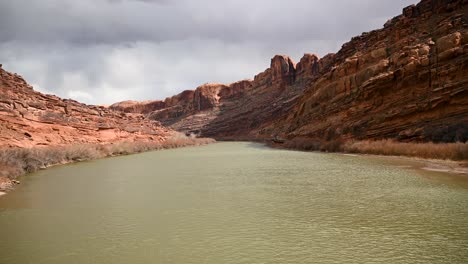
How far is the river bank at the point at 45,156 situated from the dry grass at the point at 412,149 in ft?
58.4

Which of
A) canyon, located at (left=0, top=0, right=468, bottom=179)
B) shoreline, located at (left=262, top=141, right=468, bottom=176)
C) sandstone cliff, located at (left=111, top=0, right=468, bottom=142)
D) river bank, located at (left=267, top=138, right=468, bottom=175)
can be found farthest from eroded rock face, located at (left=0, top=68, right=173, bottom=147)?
shoreline, located at (left=262, top=141, right=468, bottom=176)

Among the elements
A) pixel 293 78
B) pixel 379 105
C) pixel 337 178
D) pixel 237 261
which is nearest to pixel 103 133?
pixel 379 105

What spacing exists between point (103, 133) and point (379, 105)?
2412 centimetres

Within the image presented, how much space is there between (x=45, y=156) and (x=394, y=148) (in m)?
19.8

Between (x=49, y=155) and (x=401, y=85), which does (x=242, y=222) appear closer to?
(x=49, y=155)

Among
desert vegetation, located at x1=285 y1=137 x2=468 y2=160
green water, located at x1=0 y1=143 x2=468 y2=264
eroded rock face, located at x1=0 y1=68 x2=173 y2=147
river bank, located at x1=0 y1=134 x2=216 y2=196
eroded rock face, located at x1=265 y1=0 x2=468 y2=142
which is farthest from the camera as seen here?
eroded rock face, located at x1=0 y1=68 x2=173 y2=147

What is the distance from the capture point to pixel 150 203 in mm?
9547

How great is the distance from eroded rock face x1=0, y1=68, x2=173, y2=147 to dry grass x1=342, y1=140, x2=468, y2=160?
823 inches

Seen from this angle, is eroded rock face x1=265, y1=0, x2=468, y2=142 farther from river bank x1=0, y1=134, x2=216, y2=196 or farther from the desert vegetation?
river bank x1=0, y1=134, x2=216, y2=196

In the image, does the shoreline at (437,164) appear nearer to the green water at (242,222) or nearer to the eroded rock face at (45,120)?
the green water at (242,222)

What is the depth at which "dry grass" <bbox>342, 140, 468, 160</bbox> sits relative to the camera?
16.5 meters

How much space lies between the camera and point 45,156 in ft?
67.3

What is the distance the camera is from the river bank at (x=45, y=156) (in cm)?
1399

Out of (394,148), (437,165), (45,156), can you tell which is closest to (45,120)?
(45,156)
